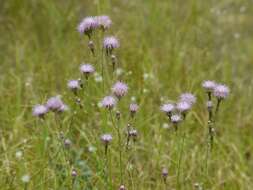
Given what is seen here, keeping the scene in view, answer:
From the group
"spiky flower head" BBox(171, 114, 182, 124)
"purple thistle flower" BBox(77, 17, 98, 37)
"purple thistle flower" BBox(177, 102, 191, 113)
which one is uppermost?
"purple thistle flower" BBox(77, 17, 98, 37)

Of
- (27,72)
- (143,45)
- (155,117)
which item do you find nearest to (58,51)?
(27,72)

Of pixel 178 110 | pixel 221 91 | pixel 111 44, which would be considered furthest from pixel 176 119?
pixel 111 44

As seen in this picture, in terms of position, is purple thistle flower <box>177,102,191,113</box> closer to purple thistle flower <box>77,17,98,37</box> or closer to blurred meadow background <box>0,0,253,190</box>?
blurred meadow background <box>0,0,253,190</box>

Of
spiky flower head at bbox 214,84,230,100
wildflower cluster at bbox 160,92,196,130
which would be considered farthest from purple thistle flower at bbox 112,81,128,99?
spiky flower head at bbox 214,84,230,100

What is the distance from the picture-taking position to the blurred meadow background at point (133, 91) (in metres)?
2.31

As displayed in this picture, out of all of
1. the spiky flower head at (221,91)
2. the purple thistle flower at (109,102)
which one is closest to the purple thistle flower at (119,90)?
the purple thistle flower at (109,102)

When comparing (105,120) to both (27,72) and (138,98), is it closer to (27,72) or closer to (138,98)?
(138,98)

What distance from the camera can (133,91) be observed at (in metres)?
2.84

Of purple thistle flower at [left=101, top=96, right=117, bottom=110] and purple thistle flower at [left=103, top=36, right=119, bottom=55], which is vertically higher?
purple thistle flower at [left=103, top=36, right=119, bottom=55]

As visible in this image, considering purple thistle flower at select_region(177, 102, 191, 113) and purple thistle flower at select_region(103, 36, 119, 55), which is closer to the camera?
purple thistle flower at select_region(177, 102, 191, 113)

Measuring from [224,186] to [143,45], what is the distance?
1.02m

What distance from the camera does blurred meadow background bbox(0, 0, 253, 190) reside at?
2307 millimetres

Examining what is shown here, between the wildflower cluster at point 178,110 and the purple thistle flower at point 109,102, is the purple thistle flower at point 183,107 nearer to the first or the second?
the wildflower cluster at point 178,110

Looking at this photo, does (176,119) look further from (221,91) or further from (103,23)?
(103,23)
